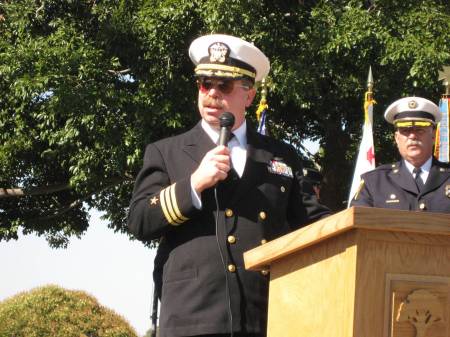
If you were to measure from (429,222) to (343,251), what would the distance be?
27cm

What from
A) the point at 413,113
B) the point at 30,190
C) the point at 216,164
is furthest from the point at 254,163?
the point at 30,190

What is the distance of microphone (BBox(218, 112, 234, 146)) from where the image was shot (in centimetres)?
400

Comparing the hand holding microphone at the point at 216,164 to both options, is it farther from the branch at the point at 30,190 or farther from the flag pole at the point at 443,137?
the branch at the point at 30,190

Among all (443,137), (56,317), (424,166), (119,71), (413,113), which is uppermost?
(119,71)

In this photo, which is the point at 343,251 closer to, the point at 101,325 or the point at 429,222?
the point at 429,222

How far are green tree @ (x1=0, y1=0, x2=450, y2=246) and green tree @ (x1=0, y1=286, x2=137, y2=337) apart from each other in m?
5.57

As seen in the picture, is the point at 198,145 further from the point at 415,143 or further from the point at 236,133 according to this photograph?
the point at 415,143

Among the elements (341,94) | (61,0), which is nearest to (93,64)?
(61,0)

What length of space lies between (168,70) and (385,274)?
14.1 meters

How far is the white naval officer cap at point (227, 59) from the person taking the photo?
4.39 metres

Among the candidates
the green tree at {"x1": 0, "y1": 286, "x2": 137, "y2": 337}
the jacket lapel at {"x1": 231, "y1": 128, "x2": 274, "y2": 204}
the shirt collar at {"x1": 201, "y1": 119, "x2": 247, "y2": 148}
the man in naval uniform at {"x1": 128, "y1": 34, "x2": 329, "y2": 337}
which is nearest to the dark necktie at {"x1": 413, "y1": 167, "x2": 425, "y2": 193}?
the man in naval uniform at {"x1": 128, "y1": 34, "x2": 329, "y2": 337}

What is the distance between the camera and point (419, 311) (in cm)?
308

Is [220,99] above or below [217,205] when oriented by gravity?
above

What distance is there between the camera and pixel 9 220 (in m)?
20.8
